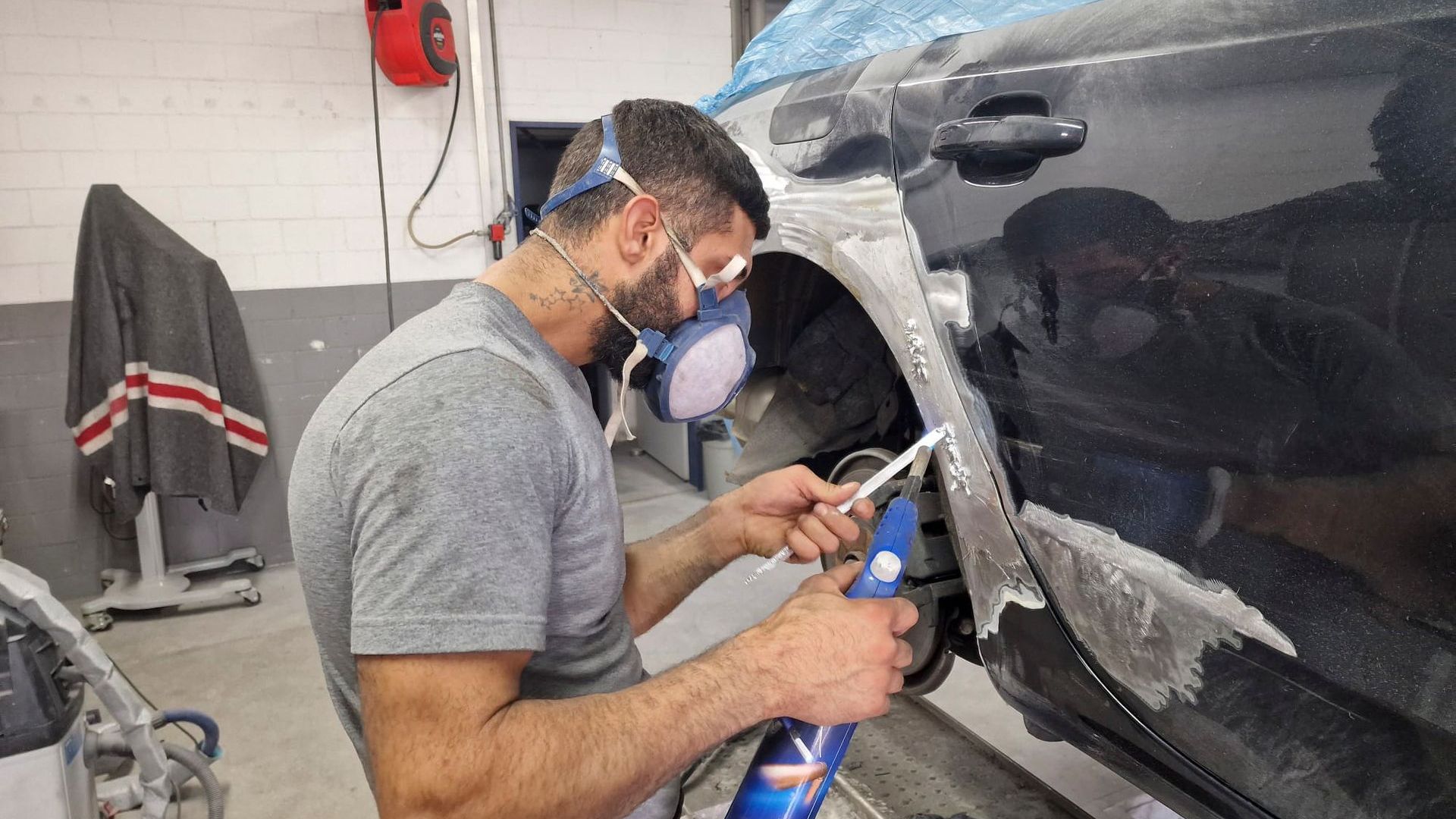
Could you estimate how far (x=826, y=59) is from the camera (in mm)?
1836

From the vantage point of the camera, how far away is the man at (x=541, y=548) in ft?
2.90

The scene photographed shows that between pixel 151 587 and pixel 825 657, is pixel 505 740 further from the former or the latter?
pixel 151 587

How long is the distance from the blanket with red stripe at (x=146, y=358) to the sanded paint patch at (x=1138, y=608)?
3591 millimetres

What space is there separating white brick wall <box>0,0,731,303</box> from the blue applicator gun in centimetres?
375

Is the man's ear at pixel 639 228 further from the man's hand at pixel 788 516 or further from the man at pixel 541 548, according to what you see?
the man's hand at pixel 788 516

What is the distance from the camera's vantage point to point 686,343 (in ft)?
4.29

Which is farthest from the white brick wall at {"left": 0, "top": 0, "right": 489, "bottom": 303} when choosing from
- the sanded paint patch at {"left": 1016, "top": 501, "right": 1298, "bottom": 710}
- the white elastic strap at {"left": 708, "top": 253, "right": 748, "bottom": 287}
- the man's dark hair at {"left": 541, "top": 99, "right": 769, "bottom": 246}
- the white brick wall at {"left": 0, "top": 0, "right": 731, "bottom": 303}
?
the sanded paint patch at {"left": 1016, "top": 501, "right": 1298, "bottom": 710}

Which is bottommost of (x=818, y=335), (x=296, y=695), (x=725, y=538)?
(x=296, y=695)

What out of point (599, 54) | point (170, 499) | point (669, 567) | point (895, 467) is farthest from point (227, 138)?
point (895, 467)

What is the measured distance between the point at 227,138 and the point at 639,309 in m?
3.56

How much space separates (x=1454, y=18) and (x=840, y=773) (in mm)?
1969

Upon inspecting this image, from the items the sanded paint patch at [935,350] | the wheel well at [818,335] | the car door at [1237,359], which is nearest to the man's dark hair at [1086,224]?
the car door at [1237,359]

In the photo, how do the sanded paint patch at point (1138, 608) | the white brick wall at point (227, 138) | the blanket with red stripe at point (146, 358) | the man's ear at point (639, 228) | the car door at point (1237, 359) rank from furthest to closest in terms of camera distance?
the white brick wall at point (227, 138), the blanket with red stripe at point (146, 358), the man's ear at point (639, 228), the sanded paint patch at point (1138, 608), the car door at point (1237, 359)

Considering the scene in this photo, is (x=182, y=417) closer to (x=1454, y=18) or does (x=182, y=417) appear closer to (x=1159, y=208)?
(x=1159, y=208)
